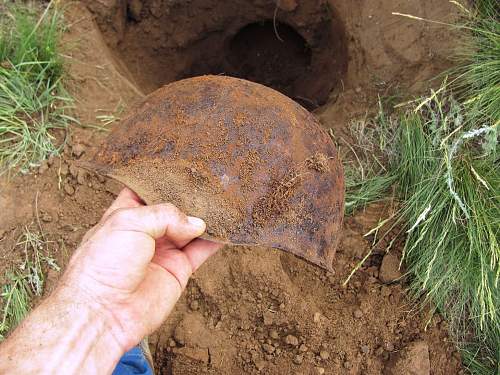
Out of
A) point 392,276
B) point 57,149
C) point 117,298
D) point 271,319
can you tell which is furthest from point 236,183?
point 57,149

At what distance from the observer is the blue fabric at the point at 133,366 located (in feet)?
6.77

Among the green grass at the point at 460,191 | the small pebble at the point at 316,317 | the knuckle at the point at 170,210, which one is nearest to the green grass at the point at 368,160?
the green grass at the point at 460,191

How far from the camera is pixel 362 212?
2393 mm

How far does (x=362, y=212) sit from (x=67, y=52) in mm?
1744

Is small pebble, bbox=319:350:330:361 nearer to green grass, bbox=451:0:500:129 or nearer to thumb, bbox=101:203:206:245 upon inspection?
thumb, bbox=101:203:206:245

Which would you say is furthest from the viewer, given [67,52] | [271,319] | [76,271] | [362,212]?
[67,52]

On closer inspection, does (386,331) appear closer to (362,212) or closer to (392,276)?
(392,276)

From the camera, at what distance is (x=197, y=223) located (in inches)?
60.2

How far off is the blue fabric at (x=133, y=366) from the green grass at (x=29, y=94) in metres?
1.05

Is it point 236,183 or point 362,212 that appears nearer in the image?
point 236,183

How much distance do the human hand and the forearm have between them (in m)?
0.03

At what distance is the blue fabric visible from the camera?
2.06 m

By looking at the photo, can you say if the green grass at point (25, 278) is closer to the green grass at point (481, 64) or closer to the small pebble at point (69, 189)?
the small pebble at point (69, 189)

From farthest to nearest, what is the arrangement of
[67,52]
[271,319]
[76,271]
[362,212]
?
[67,52], [362,212], [271,319], [76,271]
